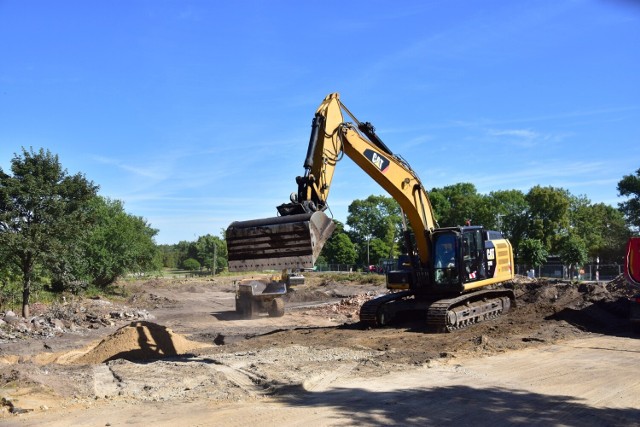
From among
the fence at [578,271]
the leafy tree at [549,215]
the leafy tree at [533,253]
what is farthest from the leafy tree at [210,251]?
the leafy tree at [533,253]

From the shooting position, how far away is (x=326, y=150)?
11852mm

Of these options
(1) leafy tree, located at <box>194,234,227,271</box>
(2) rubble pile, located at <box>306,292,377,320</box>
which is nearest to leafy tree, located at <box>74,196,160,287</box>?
(2) rubble pile, located at <box>306,292,377,320</box>

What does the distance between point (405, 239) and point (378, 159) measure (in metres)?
3.01

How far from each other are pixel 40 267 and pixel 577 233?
5833 cm

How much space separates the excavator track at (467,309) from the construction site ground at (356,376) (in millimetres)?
384

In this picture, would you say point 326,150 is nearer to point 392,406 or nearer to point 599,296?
point 392,406

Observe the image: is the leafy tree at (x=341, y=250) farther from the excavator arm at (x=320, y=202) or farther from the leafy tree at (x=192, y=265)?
the excavator arm at (x=320, y=202)

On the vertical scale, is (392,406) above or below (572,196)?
below

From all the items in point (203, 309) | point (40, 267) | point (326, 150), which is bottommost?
point (203, 309)

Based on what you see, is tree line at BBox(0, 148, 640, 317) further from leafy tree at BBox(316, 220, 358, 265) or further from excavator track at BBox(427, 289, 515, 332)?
excavator track at BBox(427, 289, 515, 332)

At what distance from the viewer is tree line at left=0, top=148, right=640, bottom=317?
20625mm

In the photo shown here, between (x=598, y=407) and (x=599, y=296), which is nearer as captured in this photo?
(x=598, y=407)

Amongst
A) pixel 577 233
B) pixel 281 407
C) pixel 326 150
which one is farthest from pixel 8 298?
pixel 577 233

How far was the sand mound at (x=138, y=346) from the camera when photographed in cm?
1379
